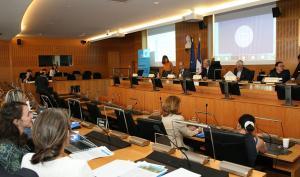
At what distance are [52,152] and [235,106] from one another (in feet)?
11.5

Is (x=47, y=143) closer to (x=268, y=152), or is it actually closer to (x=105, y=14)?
(x=268, y=152)

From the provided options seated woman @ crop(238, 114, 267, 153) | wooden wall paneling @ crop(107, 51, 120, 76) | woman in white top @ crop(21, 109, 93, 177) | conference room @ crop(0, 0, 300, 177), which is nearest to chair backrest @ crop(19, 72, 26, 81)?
conference room @ crop(0, 0, 300, 177)

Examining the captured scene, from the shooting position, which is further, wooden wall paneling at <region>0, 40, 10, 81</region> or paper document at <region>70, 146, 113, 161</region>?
wooden wall paneling at <region>0, 40, 10, 81</region>

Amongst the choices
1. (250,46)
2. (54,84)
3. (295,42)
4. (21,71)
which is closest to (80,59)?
(21,71)

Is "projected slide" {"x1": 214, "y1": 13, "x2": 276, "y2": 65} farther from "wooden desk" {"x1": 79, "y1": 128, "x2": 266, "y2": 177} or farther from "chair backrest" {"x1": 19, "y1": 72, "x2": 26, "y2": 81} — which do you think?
"chair backrest" {"x1": 19, "y1": 72, "x2": 26, "y2": 81}

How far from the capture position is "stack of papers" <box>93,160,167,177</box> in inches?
68.9

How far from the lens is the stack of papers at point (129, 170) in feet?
5.74

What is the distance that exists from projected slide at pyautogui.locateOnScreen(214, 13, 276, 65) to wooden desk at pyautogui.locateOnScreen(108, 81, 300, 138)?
3.44 metres

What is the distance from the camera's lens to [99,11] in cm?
733

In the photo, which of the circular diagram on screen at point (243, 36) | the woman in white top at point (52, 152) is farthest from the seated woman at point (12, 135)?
the circular diagram on screen at point (243, 36)

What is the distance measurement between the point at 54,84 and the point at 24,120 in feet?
30.6

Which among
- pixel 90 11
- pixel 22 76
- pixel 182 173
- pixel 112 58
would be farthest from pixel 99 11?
pixel 112 58

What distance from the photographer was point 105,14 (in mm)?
7762

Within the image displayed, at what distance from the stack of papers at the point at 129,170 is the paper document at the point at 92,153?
222 mm
